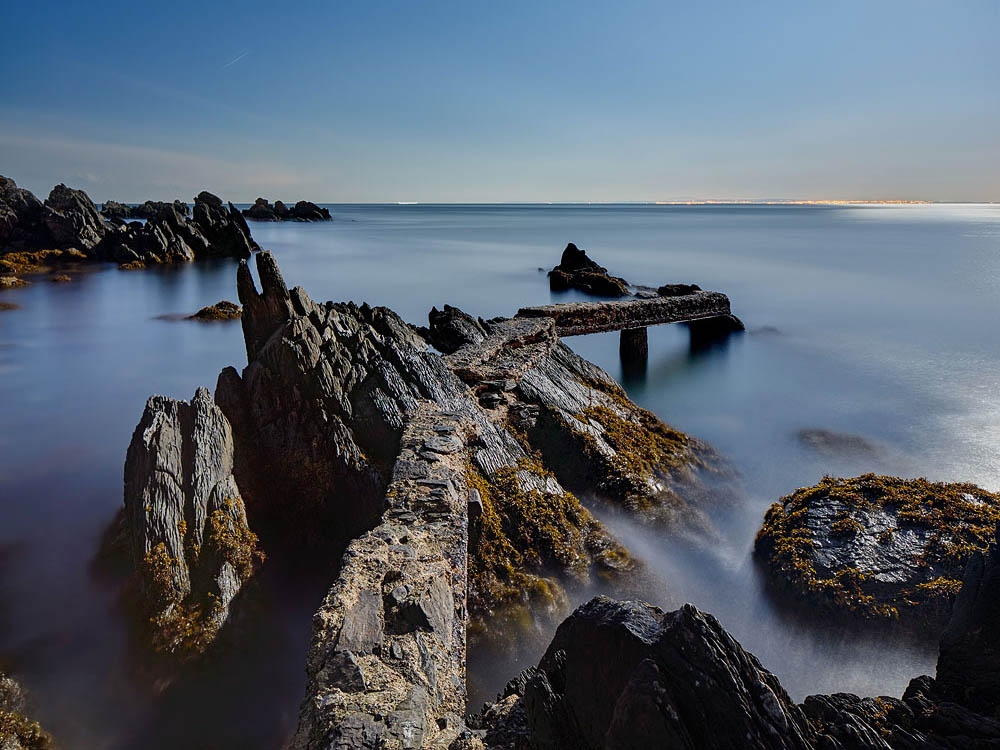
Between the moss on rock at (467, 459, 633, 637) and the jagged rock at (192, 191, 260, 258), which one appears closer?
the moss on rock at (467, 459, 633, 637)

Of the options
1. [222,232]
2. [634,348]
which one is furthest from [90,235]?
[634,348]

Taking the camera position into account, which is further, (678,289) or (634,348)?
(678,289)

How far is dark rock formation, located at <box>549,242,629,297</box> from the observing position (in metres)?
43.9

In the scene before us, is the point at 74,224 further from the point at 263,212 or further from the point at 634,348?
the point at 263,212

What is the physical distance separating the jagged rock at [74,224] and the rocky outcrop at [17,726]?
7112 cm

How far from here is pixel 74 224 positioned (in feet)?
222

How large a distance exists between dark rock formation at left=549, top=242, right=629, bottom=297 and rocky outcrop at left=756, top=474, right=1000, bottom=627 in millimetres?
33078

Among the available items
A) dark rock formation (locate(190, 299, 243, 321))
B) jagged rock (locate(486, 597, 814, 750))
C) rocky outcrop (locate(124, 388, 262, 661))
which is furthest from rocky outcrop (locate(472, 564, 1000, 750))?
dark rock formation (locate(190, 299, 243, 321))

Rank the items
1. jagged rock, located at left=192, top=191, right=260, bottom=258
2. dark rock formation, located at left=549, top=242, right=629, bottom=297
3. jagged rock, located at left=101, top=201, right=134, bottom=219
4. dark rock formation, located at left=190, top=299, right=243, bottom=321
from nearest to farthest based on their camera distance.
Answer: dark rock formation, located at left=190, top=299, right=243, bottom=321
dark rock formation, located at left=549, top=242, right=629, bottom=297
jagged rock, located at left=192, top=191, right=260, bottom=258
jagged rock, located at left=101, top=201, right=134, bottom=219

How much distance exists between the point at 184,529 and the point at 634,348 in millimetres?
19161

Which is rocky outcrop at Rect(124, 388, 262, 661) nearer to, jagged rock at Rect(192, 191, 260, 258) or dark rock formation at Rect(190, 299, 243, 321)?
dark rock formation at Rect(190, 299, 243, 321)

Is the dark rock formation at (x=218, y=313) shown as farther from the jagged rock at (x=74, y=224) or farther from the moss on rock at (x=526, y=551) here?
the jagged rock at (x=74, y=224)

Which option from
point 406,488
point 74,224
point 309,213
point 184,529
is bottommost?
point 184,529

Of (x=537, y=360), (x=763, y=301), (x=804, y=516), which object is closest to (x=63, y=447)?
(x=537, y=360)
